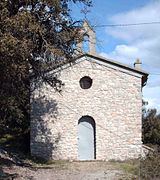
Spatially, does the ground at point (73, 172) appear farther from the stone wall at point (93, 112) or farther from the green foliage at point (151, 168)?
the stone wall at point (93, 112)

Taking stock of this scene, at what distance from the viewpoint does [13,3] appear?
864 centimetres

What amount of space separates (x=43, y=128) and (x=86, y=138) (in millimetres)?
2483

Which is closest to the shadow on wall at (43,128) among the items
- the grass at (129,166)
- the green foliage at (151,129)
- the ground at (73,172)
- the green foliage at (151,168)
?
the ground at (73,172)

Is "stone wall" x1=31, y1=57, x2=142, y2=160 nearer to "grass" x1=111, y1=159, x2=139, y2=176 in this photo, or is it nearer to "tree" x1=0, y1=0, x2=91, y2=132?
"grass" x1=111, y1=159, x2=139, y2=176

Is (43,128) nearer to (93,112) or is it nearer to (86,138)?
(86,138)

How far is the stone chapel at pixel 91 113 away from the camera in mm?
13633

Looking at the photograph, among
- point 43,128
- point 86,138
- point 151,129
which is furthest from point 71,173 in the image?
point 151,129

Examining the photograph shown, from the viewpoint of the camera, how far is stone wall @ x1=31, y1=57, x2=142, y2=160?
44.7 feet

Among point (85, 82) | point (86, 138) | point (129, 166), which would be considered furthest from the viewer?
point (85, 82)

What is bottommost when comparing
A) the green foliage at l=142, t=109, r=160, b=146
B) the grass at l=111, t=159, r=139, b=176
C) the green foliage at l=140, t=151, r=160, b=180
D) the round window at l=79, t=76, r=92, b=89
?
the grass at l=111, t=159, r=139, b=176

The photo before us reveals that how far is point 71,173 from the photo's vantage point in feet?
34.2

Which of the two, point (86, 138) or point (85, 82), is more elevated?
point (85, 82)

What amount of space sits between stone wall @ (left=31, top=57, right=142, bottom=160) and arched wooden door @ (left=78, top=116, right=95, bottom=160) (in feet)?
0.93

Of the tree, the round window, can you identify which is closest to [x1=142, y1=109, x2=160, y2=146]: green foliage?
the round window
